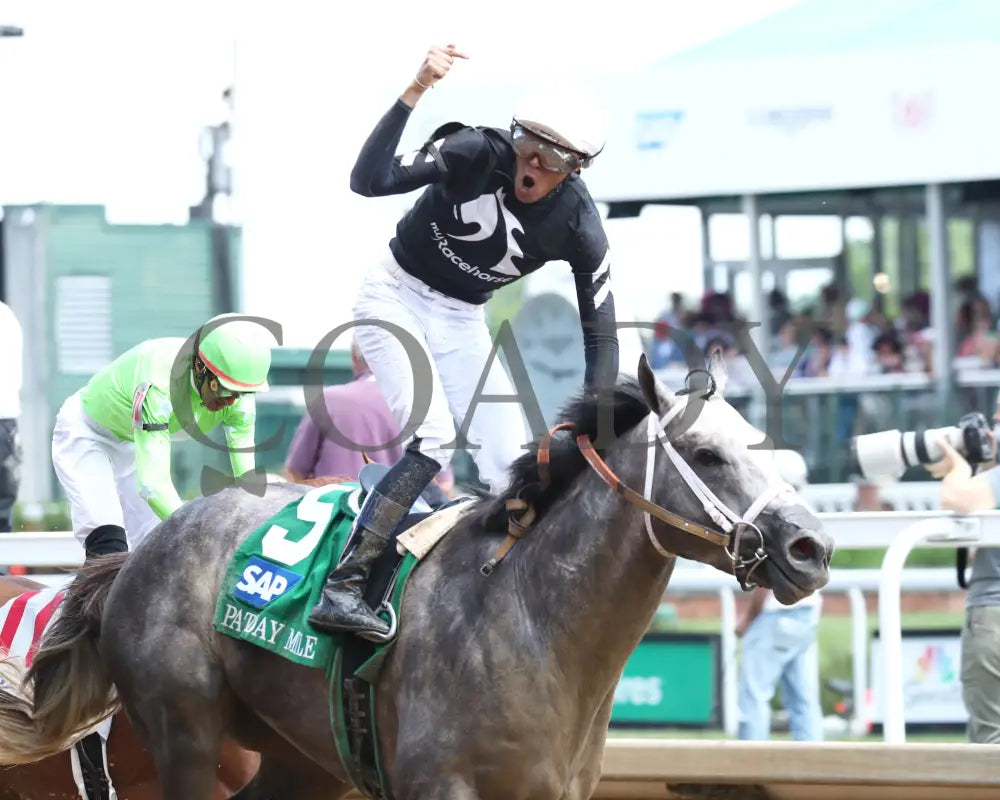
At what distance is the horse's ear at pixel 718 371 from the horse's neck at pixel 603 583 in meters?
0.29

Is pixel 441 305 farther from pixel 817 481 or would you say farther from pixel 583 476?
pixel 817 481

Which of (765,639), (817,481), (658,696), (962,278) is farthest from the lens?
(962,278)

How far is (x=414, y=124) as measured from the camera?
1272 cm

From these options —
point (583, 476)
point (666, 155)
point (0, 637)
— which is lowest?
point (0, 637)

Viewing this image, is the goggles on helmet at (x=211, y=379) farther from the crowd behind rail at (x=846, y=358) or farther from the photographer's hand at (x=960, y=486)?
the crowd behind rail at (x=846, y=358)

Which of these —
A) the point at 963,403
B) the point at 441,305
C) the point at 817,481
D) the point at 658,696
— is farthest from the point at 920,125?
the point at 441,305

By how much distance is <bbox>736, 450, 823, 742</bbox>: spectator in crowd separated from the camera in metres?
7.07

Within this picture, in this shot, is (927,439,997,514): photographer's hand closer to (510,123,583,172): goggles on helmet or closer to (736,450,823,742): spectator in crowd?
(736,450,823,742): spectator in crowd

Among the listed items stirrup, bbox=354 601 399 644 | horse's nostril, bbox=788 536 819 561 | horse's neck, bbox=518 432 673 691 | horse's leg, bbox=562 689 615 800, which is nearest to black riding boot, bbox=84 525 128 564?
stirrup, bbox=354 601 399 644

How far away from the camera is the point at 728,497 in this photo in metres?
3.77

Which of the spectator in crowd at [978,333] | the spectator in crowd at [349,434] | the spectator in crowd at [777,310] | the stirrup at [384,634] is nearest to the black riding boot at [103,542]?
the stirrup at [384,634]

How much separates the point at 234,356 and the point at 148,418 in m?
0.33

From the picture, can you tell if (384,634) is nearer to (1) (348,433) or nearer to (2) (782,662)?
(1) (348,433)

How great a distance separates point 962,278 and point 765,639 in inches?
236
